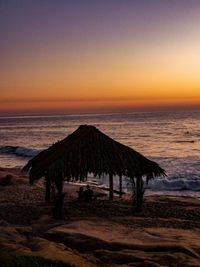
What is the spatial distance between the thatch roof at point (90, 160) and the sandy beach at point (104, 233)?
5.08 feet

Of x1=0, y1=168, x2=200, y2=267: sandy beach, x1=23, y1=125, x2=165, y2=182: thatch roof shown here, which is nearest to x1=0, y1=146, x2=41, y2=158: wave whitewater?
x1=0, y1=168, x2=200, y2=267: sandy beach

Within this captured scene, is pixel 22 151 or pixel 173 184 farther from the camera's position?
pixel 22 151

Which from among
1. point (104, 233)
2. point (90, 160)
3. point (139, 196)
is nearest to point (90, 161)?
point (90, 160)

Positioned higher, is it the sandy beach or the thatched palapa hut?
the thatched palapa hut

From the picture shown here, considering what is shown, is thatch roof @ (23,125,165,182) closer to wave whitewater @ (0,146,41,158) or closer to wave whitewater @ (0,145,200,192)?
wave whitewater @ (0,145,200,192)

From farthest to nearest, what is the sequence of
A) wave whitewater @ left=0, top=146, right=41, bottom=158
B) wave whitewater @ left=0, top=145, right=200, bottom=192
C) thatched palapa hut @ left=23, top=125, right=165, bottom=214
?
wave whitewater @ left=0, top=146, right=41, bottom=158 → wave whitewater @ left=0, top=145, right=200, bottom=192 → thatched palapa hut @ left=23, top=125, right=165, bottom=214

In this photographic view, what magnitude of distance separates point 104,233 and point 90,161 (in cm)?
360

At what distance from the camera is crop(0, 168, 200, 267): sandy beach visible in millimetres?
10039

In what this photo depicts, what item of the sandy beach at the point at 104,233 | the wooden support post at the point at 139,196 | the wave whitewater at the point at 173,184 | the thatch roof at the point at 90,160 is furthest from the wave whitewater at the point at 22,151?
the thatch roof at the point at 90,160

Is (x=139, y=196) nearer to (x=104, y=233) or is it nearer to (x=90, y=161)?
(x=90, y=161)

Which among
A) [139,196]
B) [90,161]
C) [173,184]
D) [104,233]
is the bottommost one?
[173,184]

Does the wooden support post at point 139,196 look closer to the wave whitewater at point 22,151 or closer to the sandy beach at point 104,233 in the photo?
Result: the sandy beach at point 104,233

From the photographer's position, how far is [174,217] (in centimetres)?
1573

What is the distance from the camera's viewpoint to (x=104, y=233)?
40.2ft
